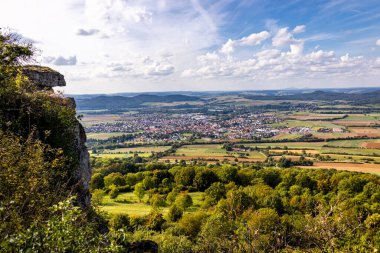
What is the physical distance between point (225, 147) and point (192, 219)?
95.4 m

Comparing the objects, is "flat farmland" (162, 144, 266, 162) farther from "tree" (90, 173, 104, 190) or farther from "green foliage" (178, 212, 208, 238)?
"green foliage" (178, 212, 208, 238)

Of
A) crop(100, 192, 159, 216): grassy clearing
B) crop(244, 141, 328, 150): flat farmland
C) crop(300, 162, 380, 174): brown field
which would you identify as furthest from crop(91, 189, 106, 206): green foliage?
crop(244, 141, 328, 150): flat farmland

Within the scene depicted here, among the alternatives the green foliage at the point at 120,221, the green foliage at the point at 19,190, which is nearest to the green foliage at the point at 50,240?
the green foliage at the point at 19,190

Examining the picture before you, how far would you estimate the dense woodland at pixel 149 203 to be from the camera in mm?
8312

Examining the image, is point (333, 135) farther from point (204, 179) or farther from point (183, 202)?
point (183, 202)

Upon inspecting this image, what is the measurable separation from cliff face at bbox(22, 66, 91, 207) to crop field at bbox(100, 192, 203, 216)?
33066 millimetres

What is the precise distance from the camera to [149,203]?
62.6m

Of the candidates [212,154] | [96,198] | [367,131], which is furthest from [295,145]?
[96,198]

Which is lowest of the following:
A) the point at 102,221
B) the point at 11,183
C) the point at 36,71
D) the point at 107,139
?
the point at 107,139

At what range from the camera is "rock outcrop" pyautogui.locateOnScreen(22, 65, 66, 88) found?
70.7ft

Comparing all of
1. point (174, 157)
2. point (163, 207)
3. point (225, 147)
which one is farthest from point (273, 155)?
point (163, 207)

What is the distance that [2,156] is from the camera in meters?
9.83

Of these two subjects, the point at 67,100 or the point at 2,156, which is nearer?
the point at 2,156

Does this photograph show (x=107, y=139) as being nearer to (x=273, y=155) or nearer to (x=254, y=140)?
(x=254, y=140)
